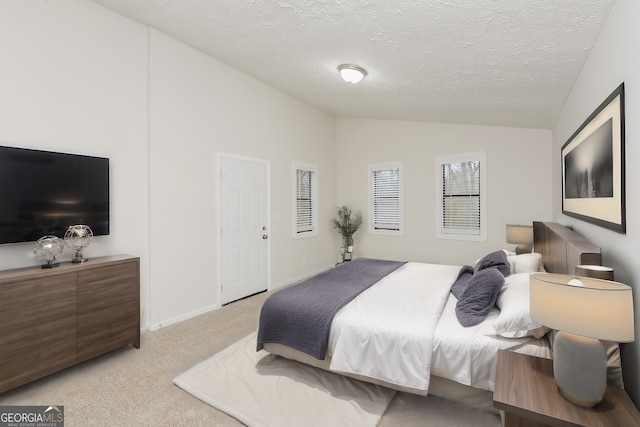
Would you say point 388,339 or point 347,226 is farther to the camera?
point 347,226

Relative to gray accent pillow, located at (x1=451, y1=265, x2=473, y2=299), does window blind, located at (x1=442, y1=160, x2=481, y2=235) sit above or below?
above

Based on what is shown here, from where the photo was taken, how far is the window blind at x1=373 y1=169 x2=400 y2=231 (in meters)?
6.20

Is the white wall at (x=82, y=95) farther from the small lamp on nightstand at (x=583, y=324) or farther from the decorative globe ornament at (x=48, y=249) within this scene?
the small lamp on nightstand at (x=583, y=324)

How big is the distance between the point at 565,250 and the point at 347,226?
4.41 meters

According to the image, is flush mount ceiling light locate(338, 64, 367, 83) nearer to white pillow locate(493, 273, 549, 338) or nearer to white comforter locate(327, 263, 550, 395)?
white comforter locate(327, 263, 550, 395)

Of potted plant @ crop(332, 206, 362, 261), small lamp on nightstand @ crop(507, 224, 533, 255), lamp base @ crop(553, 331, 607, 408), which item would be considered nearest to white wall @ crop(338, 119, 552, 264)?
potted plant @ crop(332, 206, 362, 261)

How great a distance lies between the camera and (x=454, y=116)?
15.8 feet

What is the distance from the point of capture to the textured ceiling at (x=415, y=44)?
2.03m

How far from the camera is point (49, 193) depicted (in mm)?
2623

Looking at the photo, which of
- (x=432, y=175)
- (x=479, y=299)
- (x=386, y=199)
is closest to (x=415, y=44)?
(x=479, y=299)

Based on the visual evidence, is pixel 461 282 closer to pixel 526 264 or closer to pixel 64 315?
pixel 526 264

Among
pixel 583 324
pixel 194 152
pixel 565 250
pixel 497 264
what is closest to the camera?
pixel 583 324

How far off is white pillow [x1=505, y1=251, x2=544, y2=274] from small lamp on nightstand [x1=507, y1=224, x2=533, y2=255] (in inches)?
53.1

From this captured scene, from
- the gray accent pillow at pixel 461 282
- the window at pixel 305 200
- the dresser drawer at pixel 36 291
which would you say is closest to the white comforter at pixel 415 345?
the gray accent pillow at pixel 461 282
